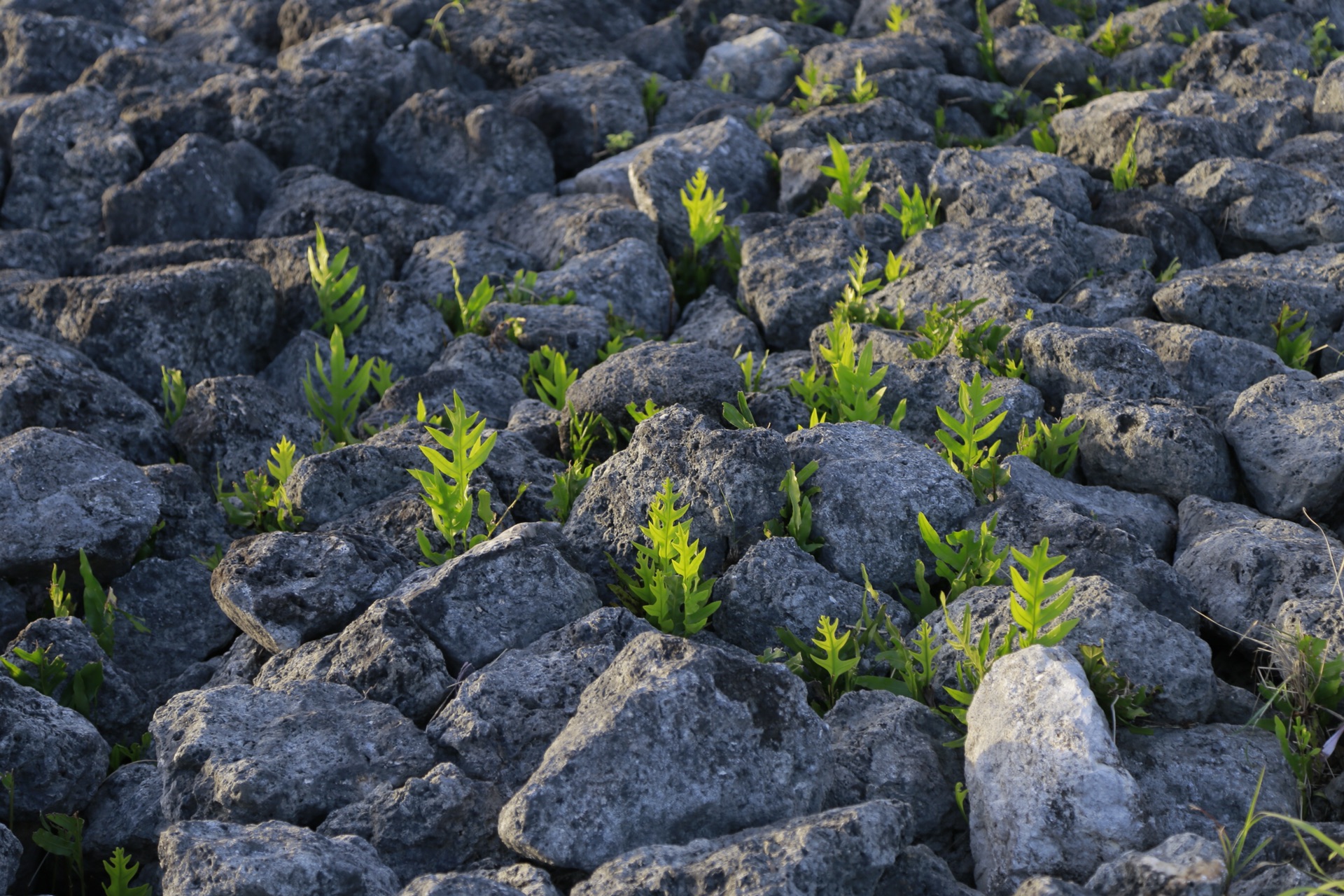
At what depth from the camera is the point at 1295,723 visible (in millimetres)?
3121

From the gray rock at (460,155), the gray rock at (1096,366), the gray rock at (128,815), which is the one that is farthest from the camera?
the gray rock at (460,155)

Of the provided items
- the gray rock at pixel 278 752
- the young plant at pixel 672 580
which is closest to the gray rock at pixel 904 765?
the young plant at pixel 672 580

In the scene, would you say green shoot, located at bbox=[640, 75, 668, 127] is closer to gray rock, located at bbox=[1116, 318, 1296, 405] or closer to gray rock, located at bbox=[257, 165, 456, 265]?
gray rock, located at bbox=[257, 165, 456, 265]

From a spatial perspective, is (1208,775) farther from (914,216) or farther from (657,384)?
(914,216)

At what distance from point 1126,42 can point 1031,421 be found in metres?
4.98

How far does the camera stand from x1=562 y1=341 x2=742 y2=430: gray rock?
4590mm

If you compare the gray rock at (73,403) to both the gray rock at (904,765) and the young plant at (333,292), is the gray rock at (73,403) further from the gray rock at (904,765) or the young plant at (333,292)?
the gray rock at (904,765)

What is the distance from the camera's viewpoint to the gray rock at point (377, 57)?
26.9ft

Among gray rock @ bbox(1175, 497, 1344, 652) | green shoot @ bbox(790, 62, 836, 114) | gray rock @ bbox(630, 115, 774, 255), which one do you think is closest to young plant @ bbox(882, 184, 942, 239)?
gray rock @ bbox(630, 115, 774, 255)

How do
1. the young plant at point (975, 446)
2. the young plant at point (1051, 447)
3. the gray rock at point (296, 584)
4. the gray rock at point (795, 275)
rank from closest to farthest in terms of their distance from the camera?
the gray rock at point (296, 584)
the young plant at point (975, 446)
the young plant at point (1051, 447)
the gray rock at point (795, 275)

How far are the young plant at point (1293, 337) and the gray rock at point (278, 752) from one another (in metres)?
4.06

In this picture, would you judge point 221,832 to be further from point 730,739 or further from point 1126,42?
point 1126,42

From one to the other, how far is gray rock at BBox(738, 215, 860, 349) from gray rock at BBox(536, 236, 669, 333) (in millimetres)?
456

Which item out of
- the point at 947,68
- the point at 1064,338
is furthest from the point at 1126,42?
the point at 1064,338
